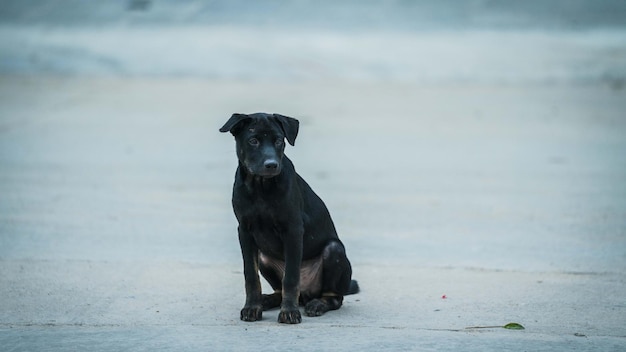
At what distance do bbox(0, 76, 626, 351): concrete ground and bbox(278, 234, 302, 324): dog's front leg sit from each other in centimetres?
12

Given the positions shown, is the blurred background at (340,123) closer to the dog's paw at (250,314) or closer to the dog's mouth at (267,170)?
the dog's paw at (250,314)

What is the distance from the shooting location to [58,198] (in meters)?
10.1

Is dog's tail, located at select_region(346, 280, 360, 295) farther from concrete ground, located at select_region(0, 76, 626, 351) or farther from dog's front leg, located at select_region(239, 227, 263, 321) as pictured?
dog's front leg, located at select_region(239, 227, 263, 321)

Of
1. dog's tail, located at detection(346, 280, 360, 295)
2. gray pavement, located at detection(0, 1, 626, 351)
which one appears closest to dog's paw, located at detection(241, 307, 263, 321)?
gray pavement, located at detection(0, 1, 626, 351)

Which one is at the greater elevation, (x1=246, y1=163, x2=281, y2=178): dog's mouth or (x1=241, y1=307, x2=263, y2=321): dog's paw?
(x1=246, y1=163, x2=281, y2=178): dog's mouth

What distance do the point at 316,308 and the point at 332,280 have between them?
0.61 ft

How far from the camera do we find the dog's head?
5.72 meters

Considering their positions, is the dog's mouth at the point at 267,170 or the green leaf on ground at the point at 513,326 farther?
the green leaf on ground at the point at 513,326

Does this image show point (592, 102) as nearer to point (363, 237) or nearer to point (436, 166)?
point (436, 166)

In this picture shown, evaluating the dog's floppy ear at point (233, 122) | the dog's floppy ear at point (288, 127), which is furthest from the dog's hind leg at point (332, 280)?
the dog's floppy ear at point (233, 122)

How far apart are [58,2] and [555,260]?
54.5ft

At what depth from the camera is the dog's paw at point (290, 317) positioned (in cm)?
588

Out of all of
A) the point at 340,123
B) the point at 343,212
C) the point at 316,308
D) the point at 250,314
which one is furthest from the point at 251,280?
the point at 340,123

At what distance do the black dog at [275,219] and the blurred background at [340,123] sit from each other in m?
1.67
